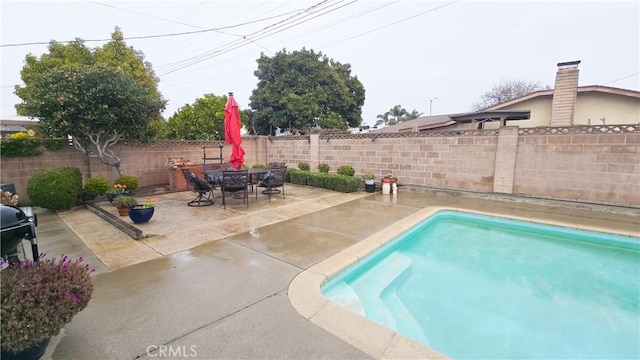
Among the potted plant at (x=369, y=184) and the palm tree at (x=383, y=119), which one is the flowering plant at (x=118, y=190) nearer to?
the potted plant at (x=369, y=184)

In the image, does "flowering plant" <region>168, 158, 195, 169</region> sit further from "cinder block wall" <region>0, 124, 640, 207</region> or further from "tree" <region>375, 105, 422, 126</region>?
"tree" <region>375, 105, 422, 126</region>

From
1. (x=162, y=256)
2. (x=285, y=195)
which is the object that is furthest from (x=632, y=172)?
(x=162, y=256)

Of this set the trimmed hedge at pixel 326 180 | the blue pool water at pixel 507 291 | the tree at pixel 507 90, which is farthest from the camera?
the tree at pixel 507 90

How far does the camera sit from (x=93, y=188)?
628 centimetres

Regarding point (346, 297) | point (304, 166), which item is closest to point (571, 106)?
point (304, 166)

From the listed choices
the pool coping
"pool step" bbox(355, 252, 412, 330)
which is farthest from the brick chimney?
the pool coping

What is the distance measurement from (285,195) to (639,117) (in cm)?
1222

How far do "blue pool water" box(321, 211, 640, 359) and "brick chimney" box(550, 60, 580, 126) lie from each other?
20.6 feet

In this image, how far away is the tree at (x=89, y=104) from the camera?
223 inches

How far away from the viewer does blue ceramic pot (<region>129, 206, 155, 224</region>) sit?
186 inches

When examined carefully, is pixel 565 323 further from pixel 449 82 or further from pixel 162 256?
pixel 449 82

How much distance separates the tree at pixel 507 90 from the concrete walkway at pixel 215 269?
89.4ft

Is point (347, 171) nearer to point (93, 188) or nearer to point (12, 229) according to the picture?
point (93, 188)

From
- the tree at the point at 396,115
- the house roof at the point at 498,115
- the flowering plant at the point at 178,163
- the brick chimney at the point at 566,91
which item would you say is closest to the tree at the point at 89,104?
the flowering plant at the point at 178,163
